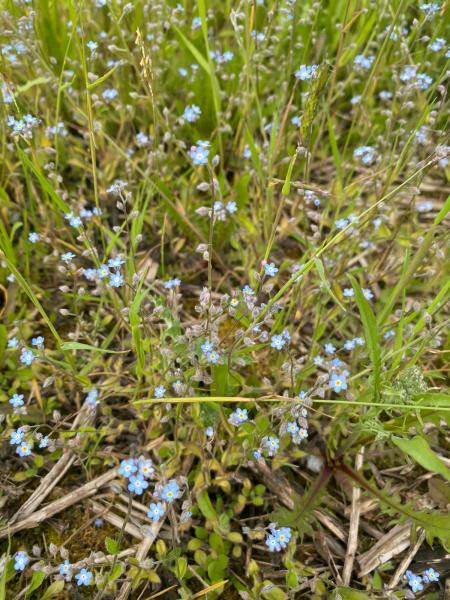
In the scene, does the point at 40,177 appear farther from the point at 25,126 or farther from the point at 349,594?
the point at 349,594

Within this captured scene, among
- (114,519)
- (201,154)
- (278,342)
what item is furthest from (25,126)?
(114,519)

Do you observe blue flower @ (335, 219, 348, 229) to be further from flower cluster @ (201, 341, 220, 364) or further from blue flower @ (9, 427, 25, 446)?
blue flower @ (9, 427, 25, 446)

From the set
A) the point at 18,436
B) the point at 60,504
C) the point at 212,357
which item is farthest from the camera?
the point at 60,504

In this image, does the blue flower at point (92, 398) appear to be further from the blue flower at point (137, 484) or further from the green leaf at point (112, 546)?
the green leaf at point (112, 546)

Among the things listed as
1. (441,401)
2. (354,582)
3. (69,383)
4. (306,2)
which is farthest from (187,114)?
(354,582)

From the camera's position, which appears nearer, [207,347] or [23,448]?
[207,347]

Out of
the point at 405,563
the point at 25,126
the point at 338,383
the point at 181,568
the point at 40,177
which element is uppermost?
the point at 25,126

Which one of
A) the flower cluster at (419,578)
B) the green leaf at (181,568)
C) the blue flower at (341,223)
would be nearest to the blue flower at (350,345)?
the blue flower at (341,223)
